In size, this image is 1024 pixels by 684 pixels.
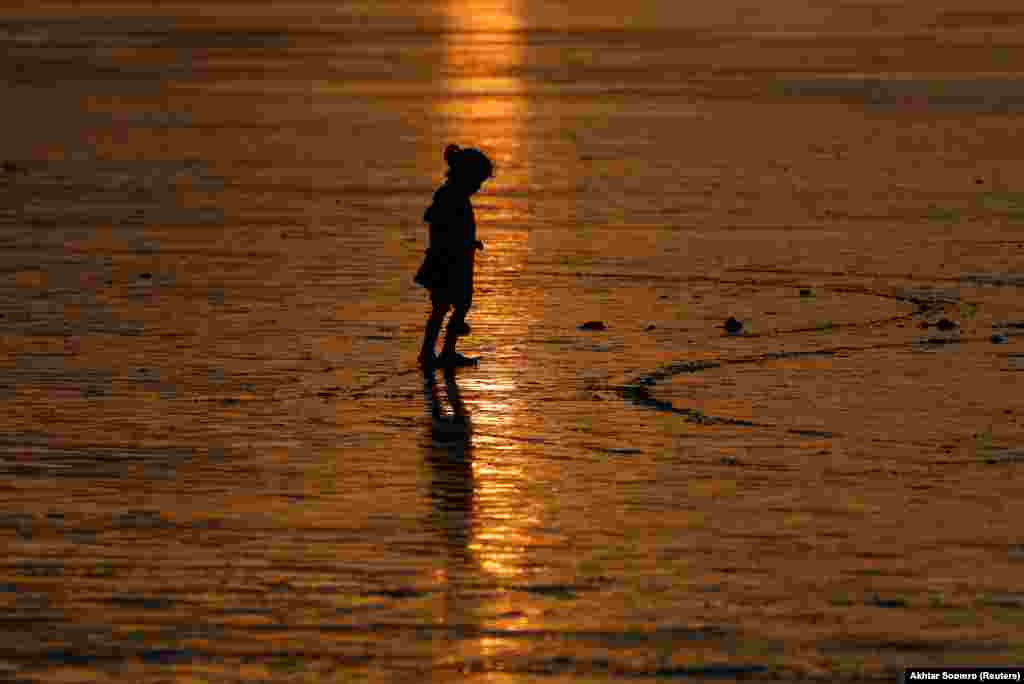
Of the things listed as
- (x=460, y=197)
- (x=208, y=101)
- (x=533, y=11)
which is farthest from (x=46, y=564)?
(x=533, y=11)

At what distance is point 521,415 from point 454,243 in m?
2.48

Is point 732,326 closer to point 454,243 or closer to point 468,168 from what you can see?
point 454,243

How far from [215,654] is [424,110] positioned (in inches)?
1258

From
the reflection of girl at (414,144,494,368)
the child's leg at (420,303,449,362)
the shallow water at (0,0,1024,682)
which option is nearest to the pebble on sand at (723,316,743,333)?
the shallow water at (0,0,1024,682)

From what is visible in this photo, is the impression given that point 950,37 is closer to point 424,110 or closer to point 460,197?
point 424,110

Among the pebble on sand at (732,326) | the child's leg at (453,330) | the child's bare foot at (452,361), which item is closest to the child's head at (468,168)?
the child's leg at (453,330)

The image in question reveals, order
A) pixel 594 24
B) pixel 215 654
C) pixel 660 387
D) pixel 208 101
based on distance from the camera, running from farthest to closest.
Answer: pixel 594 24
pixel 208 101
pixel 660 387
pixel 215 654

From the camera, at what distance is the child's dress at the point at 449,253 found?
15617 millimetres

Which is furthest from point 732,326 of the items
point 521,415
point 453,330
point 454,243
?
point 521,415

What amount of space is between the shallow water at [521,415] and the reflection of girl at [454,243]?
393mm

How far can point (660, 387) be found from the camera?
1426 centimetres

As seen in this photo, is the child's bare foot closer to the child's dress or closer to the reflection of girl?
the reflection of girl

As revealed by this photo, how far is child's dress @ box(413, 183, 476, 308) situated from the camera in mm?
15617

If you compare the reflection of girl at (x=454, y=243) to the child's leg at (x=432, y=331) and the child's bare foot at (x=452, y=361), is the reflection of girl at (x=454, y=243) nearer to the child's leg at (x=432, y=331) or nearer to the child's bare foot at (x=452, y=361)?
the child's leg at (x=432, y=331)
